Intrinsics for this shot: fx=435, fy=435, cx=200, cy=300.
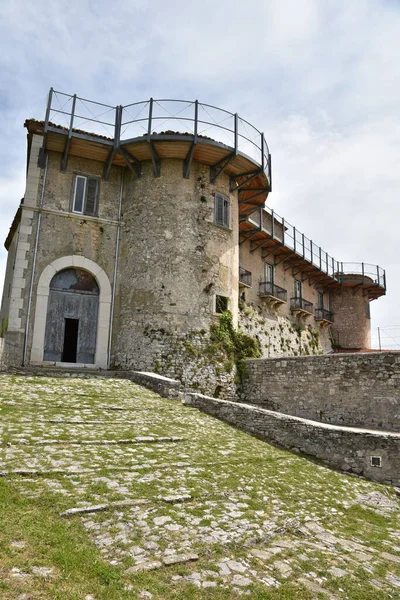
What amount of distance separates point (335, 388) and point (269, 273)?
13.5 metres

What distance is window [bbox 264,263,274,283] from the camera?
25.9 metres

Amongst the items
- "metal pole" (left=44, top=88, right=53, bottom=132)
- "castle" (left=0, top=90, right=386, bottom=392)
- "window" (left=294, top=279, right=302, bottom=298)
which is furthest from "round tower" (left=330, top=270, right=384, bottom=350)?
"metal pole" (left=44, top=88, right=53, bottom=132)

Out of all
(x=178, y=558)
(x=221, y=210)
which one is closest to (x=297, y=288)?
(x=221, y=210)

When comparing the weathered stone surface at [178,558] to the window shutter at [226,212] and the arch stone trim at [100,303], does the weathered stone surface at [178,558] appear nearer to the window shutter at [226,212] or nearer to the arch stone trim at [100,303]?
the arch stone trim at [100,303]

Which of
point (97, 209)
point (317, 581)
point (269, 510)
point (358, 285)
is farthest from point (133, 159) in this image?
point (358, 285)

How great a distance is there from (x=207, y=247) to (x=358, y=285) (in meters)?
20.1

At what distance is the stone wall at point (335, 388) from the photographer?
1235cm

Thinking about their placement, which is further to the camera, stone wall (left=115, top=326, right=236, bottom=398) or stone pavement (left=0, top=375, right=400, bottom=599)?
stone wall (left=115, top=326, right=236, bottom=398)

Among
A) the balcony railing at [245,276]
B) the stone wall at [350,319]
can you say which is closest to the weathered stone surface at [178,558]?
the balcony railing at [245,276]

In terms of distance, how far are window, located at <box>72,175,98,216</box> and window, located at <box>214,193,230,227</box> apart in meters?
4.84

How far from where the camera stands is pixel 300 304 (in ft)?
91.4

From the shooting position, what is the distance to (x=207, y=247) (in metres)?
17.0

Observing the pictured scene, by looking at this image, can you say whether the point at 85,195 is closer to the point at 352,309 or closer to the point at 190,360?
the point at 190,360

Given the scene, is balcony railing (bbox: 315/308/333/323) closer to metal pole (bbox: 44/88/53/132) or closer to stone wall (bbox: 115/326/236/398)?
stone wall (bbox: 115/326/236/398)
